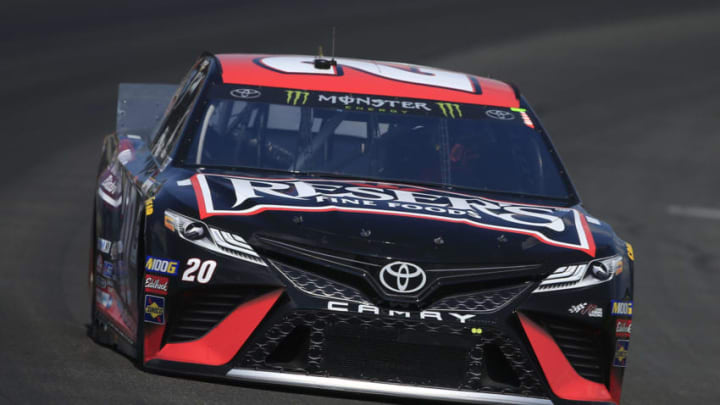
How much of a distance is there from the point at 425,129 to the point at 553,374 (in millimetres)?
1779

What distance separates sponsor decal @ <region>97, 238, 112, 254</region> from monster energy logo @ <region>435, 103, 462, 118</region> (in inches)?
71.6

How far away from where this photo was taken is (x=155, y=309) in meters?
5.16

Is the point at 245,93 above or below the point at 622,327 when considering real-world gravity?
above

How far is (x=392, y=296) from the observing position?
197 inches

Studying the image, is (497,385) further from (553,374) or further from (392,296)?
(392,296)

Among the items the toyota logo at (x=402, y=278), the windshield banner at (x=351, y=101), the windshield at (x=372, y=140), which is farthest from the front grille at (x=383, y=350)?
the windshield banner at (x=351, y=101)

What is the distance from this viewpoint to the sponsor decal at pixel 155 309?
5.14 metres

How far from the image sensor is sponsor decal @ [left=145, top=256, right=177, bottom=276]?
511 centimetres

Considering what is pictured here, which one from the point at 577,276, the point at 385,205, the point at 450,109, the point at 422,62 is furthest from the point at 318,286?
the point at 422,62

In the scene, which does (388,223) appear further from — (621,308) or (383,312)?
(621,308)

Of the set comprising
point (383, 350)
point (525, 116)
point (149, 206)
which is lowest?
point (383, 350)

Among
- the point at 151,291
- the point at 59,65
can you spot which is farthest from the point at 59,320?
the point at 59,65

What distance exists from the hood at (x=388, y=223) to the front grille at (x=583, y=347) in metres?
0.28

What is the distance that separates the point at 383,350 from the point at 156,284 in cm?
95
